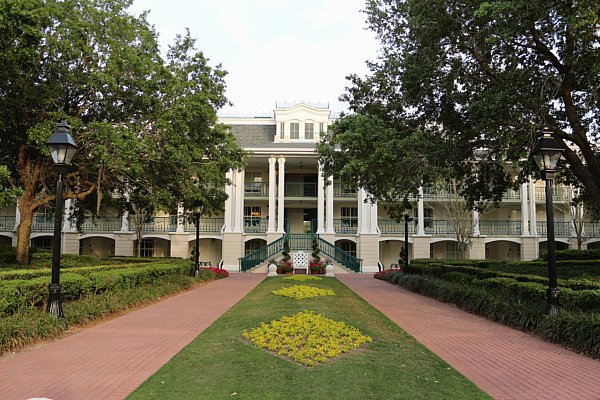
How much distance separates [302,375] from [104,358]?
10.7 feet

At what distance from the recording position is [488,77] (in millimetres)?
14336

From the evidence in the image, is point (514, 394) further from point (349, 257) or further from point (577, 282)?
point (349, 257)

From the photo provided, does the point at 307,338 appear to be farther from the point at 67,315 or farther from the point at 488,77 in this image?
the point at 488,77

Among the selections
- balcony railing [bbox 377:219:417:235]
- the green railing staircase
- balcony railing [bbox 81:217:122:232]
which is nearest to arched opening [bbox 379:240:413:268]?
balcony railing [bbox 377:219:417:235]

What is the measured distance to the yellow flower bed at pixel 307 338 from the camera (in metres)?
6.36

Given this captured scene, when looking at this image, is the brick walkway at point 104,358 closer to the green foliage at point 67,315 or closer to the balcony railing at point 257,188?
the green foliage at point 67,315

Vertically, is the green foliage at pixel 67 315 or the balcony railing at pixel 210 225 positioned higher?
the balcony railing at pixel 210 225

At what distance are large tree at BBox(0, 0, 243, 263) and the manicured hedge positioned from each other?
296 centimetres

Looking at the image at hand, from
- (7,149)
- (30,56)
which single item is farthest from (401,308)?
(7,149)

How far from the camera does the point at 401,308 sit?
1271 cm

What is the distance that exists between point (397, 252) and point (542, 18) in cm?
2526

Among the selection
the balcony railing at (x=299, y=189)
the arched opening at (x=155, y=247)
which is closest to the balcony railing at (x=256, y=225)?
the balcony railing at (x=299, y=189)

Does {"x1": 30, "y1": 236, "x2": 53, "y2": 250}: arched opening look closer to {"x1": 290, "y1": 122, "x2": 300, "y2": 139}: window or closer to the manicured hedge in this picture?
{"x1": 290, "y1": 122, "x2": 300, "y2": 139}: window

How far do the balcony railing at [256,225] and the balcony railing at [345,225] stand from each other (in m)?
5.09
